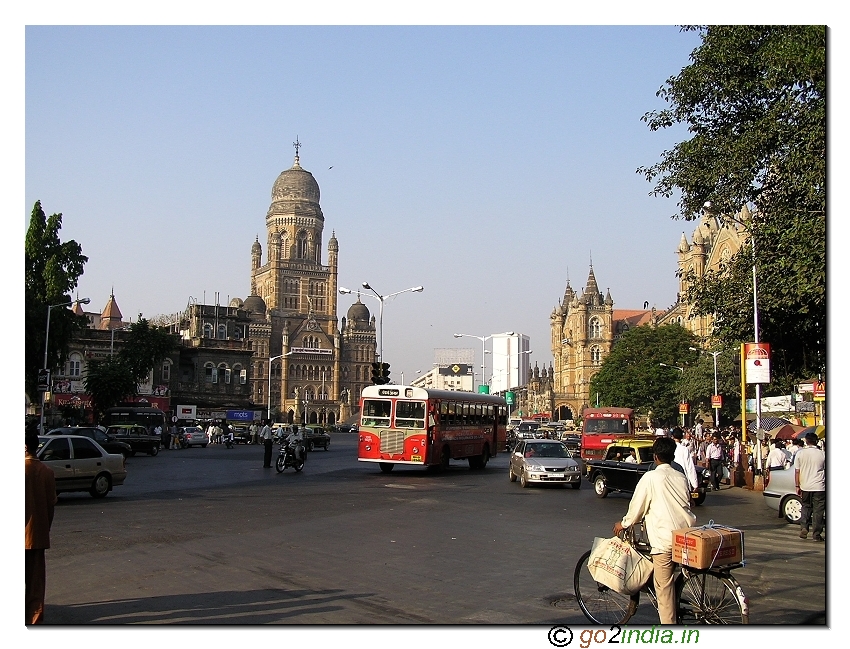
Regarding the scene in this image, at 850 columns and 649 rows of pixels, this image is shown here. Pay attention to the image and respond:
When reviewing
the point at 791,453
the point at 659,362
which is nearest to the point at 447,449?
the point at 791,453

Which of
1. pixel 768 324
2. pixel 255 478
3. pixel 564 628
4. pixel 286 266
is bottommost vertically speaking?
pixel 255 478

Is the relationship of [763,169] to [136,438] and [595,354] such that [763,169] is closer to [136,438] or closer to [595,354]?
[136,438]

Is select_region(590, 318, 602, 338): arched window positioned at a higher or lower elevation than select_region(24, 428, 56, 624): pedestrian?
higher

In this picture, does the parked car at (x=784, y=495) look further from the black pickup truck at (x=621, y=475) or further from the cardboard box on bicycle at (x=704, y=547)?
the cardboard box on bicycle at (x=704, y=547)

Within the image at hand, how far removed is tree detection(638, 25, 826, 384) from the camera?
16.1 metres

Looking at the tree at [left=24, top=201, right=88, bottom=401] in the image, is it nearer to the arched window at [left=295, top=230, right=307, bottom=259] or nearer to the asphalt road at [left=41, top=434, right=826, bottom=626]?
the asphalt road at [left=41, top=434, right=826, bottom=626]

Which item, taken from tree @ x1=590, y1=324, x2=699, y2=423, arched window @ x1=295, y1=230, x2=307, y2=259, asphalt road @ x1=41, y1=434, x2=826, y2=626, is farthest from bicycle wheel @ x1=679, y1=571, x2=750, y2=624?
arched window @ x1=295, y1=230, x2=307, y2=259

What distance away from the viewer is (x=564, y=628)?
783 centimetres

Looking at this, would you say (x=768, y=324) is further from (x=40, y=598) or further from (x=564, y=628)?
(x=40, y=598)

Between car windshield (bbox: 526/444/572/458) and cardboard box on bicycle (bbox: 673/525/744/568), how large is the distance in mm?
18663

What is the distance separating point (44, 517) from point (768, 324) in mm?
19840

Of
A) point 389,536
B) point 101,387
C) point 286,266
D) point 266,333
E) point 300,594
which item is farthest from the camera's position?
point 286,266

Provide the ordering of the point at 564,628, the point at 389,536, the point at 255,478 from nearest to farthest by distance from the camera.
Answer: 1. the point at 564,628
2. the point at 389,536
3. the point at 255,478

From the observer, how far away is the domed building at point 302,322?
147 meters
